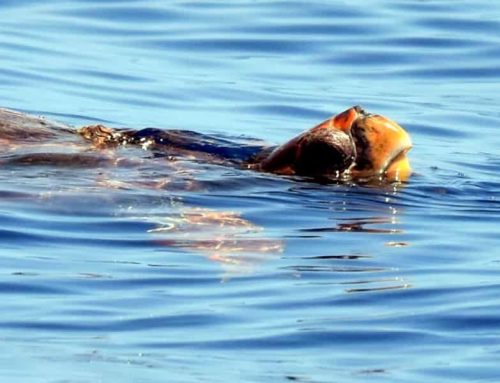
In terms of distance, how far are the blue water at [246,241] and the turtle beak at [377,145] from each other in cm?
16

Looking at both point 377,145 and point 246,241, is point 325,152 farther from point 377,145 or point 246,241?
point 246,241

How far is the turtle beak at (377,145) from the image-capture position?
7.83 meters

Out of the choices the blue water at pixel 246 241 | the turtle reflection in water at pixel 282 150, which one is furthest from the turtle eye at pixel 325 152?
the blue water at pixel 246 241

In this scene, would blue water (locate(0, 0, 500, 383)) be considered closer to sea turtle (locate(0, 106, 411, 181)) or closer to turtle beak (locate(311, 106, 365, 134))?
sea turtle (locate(0, 106, 411, 181))

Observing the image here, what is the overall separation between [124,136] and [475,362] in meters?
3.45

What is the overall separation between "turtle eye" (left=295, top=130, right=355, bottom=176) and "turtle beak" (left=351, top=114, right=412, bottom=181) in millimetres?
51

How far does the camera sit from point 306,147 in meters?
7.86

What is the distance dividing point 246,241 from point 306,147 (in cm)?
103

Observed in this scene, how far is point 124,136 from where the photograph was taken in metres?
8.38

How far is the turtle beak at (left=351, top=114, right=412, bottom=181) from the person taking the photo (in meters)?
7.83

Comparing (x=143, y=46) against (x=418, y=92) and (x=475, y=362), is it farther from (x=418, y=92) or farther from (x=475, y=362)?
(x=475, y=362)

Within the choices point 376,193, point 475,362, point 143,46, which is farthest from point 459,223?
point 143,46

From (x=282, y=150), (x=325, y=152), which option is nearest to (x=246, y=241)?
(x=325, y=152)

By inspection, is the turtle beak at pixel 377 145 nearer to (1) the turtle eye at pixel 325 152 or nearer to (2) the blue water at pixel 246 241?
(1) the turtle eye at pixel 325 152
